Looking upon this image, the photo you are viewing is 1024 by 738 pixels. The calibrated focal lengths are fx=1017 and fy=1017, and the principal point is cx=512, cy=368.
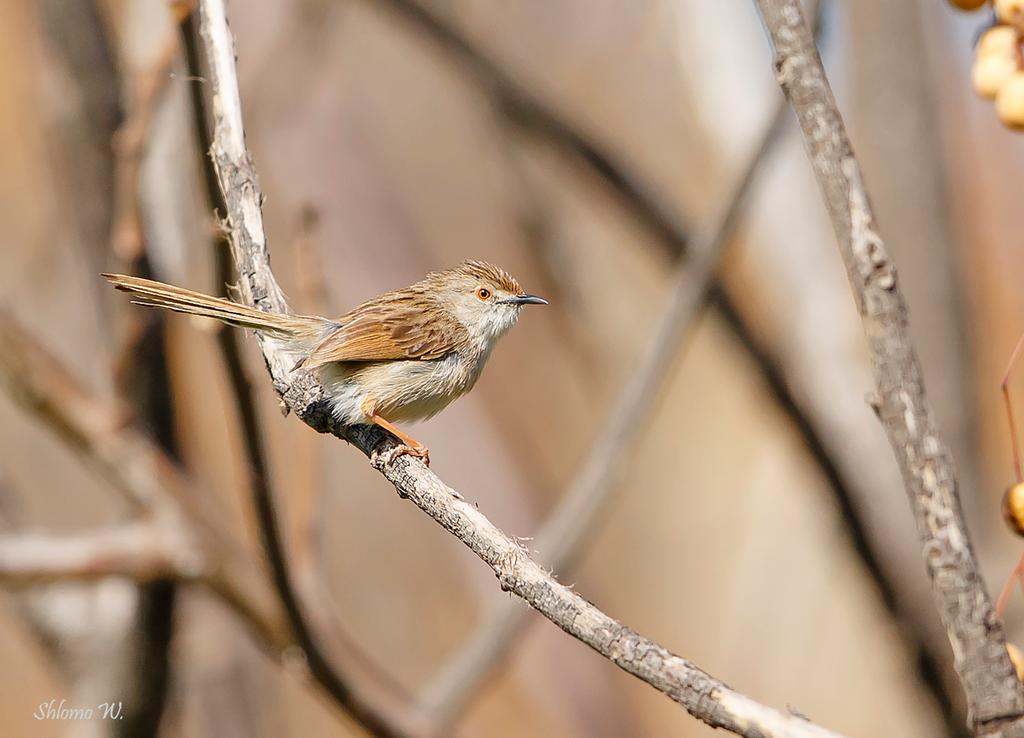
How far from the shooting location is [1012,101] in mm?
2135

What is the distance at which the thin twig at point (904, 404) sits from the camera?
5.19ft

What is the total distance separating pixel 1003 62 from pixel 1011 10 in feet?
0.39

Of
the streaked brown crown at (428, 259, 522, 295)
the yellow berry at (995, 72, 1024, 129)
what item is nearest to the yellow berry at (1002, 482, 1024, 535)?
the yellow berry at (995, 72, 1024, 129)

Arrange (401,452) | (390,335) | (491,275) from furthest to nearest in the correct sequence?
(491,275)
(390,335)
(401,452)

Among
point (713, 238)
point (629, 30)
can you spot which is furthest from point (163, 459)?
point (629, 30)

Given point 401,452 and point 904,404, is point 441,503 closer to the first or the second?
point 401,452

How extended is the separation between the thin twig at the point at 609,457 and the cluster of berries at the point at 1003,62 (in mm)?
1916

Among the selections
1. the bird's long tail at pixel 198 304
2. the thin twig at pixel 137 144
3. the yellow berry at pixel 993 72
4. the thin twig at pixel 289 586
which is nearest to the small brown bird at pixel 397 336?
the bird's long tail at pixel 198 304

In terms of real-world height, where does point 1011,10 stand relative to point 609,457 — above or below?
above

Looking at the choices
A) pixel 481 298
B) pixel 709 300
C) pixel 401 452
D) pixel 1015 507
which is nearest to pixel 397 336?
pixel 481 298

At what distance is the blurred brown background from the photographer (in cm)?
450

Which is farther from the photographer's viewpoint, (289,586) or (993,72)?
(289,586)

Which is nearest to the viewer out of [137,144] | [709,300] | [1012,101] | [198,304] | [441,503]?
[1012,101]

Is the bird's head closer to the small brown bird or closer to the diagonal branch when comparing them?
the small brown bird
